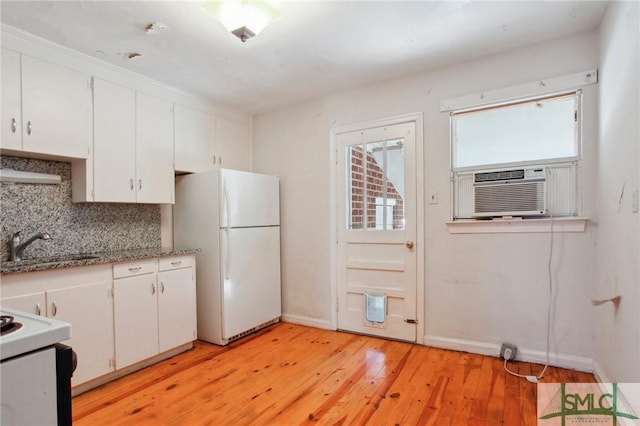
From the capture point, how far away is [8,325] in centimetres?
91

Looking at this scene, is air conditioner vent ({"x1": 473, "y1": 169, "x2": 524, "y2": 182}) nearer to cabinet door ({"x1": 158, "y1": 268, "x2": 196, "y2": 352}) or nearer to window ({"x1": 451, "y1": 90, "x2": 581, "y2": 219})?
window ({"x1": 451, "y1": 90, "x2": 581, "y2": 219})

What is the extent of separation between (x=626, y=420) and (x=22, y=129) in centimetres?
403

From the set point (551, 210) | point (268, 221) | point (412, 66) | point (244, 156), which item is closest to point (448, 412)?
point (551, 210)

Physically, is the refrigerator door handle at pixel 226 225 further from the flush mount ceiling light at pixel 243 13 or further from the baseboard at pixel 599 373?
the baseboard at pixel 599 373

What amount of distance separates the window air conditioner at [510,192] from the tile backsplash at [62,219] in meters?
3.08

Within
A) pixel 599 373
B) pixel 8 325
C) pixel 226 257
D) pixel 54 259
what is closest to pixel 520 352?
pixel 599 373

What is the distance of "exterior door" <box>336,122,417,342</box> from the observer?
3.12 metres

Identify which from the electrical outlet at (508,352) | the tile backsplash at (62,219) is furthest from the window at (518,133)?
the tile backsplash at (62,219)

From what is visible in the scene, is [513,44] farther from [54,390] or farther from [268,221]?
[54,390]

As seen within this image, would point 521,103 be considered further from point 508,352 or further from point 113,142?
point 113,142

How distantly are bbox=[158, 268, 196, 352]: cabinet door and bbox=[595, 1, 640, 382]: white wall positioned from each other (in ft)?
10.0

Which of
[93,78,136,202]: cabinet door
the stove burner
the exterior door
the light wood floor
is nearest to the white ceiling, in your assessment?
[93,78,136,202]: cabinet door

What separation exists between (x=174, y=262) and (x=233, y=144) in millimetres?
1627

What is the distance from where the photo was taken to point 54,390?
896 millimetres
